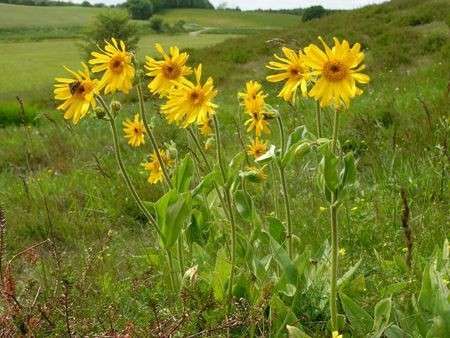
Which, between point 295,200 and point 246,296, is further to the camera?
point 295,200

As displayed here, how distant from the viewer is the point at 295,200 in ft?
11.6

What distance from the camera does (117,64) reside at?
80.9 inches

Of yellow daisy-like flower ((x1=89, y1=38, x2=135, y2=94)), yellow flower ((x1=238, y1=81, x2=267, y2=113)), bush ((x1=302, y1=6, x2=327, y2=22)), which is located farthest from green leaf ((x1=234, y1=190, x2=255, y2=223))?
bush ((x1=302, y1=6, x2=327, y2=22))

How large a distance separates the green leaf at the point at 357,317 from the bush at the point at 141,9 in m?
72.4

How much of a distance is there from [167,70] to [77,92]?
31 cm

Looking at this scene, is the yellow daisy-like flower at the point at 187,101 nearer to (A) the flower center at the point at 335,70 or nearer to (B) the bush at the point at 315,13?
(A) the flower center at the point at 335,70

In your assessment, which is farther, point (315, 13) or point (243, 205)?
point (315, 13)

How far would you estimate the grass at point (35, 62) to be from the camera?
23358mm

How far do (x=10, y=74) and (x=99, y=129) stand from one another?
23.7m

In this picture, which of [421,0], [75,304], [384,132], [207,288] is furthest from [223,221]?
[421,0]

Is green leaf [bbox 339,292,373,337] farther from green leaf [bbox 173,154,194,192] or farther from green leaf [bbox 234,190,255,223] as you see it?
green leaf [bbox 173,154,194,192]

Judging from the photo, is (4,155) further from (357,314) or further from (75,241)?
(357,314)

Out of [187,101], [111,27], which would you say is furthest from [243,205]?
[111,27]

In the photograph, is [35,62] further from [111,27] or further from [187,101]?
[187,101]
